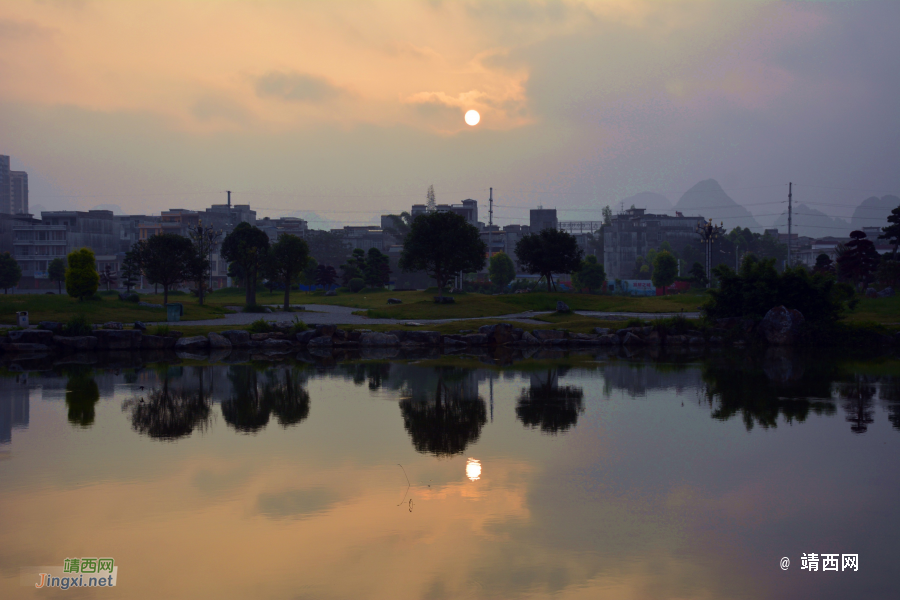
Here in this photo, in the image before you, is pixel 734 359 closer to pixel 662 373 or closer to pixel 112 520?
pixel 662 373

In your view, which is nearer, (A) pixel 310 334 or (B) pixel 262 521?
(B) pixel 262 521

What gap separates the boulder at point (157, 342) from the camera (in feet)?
98.9

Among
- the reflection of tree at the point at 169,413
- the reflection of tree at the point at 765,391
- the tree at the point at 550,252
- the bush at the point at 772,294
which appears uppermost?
the tree at the point at 550,252

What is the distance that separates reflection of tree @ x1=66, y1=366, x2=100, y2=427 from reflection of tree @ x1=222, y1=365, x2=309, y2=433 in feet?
9.40

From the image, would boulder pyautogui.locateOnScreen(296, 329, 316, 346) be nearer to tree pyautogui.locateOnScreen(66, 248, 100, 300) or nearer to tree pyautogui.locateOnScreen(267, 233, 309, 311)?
tree pyautogui.locateOnScreen(267, 233, 309, 311)

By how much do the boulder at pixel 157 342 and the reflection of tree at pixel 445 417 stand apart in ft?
49.6

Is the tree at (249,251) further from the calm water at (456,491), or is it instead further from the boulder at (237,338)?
the calm water at (456,491)

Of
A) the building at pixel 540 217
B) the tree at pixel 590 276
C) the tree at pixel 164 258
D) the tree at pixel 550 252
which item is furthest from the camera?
the building at pixel 540 217

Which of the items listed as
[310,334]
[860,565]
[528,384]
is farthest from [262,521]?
[310,334]

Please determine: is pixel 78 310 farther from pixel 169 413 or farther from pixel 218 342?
pixel 169 413

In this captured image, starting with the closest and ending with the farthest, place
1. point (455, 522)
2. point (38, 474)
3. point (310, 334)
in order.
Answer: point (455, 522) < point (38, 474) < point (310, 334)

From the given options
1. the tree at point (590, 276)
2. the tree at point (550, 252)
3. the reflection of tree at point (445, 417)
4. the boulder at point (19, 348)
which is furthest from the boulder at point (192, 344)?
the tree at point (590, 276)

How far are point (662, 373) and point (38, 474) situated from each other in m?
17.1

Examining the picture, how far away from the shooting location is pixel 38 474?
35.7ft
